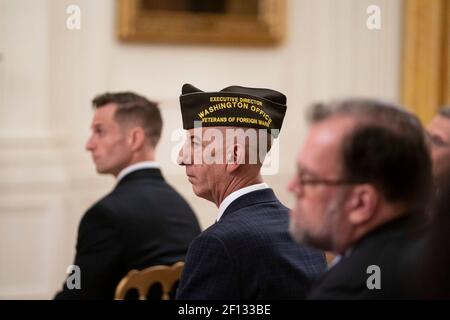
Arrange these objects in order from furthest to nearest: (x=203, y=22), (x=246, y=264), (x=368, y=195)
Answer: (x=203, y=22)
(x=246, y=264)
(x=368, y=195)

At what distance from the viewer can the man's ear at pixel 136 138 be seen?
369cm

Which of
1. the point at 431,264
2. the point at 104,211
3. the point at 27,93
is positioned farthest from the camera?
the point at 27,93

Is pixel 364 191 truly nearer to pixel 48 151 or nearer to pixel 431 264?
pixel 431 264

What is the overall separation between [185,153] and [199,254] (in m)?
0.43

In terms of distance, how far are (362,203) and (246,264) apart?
0.61 m

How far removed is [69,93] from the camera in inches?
221

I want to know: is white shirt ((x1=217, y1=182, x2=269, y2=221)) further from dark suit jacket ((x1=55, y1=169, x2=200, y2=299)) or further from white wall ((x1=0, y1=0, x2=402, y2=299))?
white wall ((x1=0, y1=0, x2=402, y2=299))

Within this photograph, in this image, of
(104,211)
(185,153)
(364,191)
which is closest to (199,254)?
(185,153)

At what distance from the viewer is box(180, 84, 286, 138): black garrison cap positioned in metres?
2.40

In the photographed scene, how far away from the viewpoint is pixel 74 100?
5.63 meters

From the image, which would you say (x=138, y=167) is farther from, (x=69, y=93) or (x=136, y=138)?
(x=69, y=93)

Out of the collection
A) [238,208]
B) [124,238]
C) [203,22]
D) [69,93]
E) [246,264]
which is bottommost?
Answer: [124,238]

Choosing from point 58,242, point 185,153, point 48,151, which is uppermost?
point 185,153

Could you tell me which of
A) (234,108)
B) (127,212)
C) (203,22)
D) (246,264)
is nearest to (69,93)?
(203,22)
